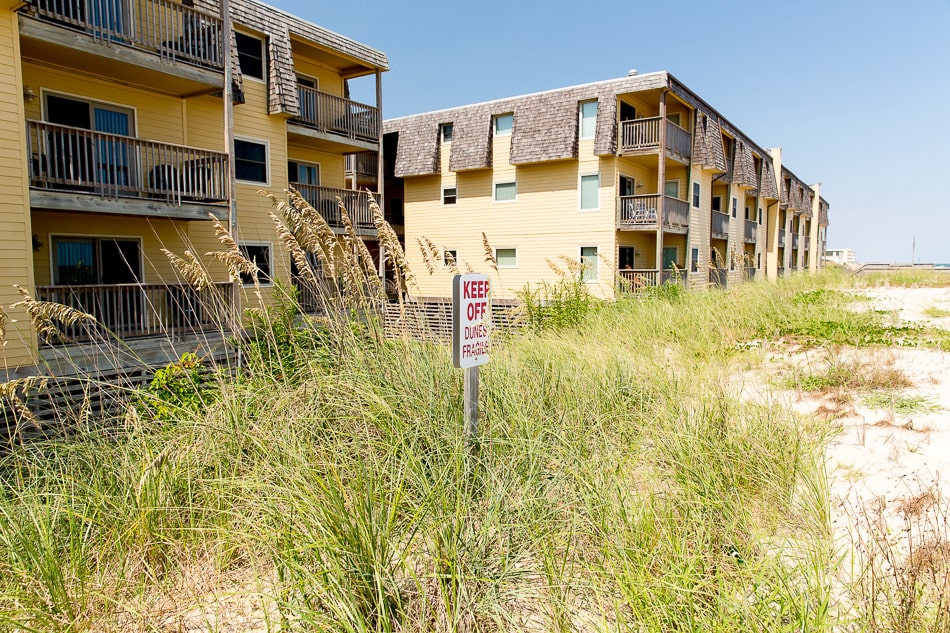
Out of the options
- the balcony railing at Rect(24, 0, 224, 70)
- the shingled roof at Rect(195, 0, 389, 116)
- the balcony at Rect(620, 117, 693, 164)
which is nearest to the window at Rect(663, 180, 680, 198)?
the balcony at Rect(620, 117, 693, 164)

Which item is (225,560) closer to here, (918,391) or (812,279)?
(918,391)

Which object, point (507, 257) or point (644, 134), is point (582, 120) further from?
point (507, 257)

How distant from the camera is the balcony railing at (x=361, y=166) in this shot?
26.7 meters

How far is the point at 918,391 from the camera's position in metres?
5.94

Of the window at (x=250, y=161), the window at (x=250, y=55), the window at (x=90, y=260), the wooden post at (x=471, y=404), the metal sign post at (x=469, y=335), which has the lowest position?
the wooden post at (x=471, y=404)

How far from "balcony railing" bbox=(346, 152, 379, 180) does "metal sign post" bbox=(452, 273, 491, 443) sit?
80.4 feet

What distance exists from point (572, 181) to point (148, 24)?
16.0 m

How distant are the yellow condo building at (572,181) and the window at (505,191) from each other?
0.05 metres

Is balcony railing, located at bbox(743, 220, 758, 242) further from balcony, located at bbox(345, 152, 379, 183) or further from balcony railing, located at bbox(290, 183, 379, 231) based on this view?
balcony railing, located at bbox(290, 183, 379, 231)

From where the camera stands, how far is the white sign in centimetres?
322

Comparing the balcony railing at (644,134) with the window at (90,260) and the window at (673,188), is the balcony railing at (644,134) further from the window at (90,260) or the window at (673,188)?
the window at (90,260)

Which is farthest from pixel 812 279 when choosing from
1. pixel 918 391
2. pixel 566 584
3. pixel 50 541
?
pixel 50 541

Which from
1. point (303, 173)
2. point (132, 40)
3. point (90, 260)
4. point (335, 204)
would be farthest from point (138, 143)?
point (303, 173)

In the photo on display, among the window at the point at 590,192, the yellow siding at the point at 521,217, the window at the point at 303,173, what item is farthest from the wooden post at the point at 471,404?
the window at the point at 590,192
